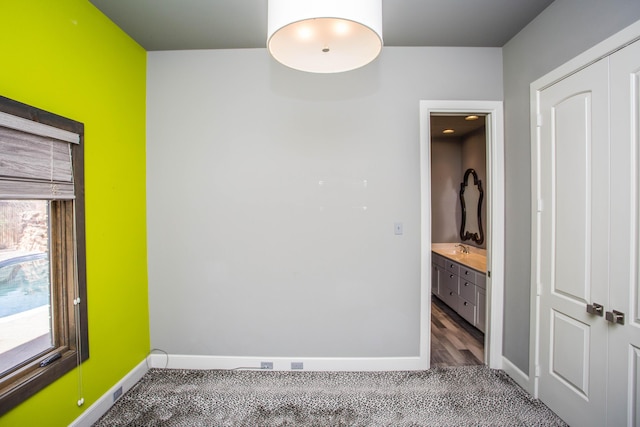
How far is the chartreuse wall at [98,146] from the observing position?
147cm

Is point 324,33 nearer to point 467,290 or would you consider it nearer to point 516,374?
point 516,374

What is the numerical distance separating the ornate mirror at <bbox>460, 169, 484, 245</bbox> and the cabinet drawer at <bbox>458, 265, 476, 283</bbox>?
742mm

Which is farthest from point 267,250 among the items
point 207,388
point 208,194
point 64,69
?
point 64,69

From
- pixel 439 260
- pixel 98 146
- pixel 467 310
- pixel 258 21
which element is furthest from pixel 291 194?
pixel 439 260

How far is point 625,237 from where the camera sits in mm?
1465

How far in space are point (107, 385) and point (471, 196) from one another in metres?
4.56

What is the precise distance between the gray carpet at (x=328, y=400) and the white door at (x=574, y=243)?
31 cm

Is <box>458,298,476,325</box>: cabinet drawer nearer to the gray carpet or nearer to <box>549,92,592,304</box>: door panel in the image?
the gray carpet

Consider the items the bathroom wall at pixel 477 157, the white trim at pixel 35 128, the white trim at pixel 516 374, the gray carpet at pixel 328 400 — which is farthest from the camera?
the bathroom wall at pixel 477 157

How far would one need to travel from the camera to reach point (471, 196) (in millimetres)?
4094

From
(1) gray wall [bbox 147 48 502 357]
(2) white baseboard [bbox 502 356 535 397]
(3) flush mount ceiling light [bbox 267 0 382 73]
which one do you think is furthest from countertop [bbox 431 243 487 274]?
(3) flush mount ceiling light [bbox 267 0 382 73]

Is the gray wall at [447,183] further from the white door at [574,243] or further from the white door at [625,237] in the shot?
the white door at [625,237]

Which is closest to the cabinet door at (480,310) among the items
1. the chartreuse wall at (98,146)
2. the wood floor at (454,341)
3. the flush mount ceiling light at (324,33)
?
the wood floor at (454,341)

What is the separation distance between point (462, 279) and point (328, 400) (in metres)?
2.26
